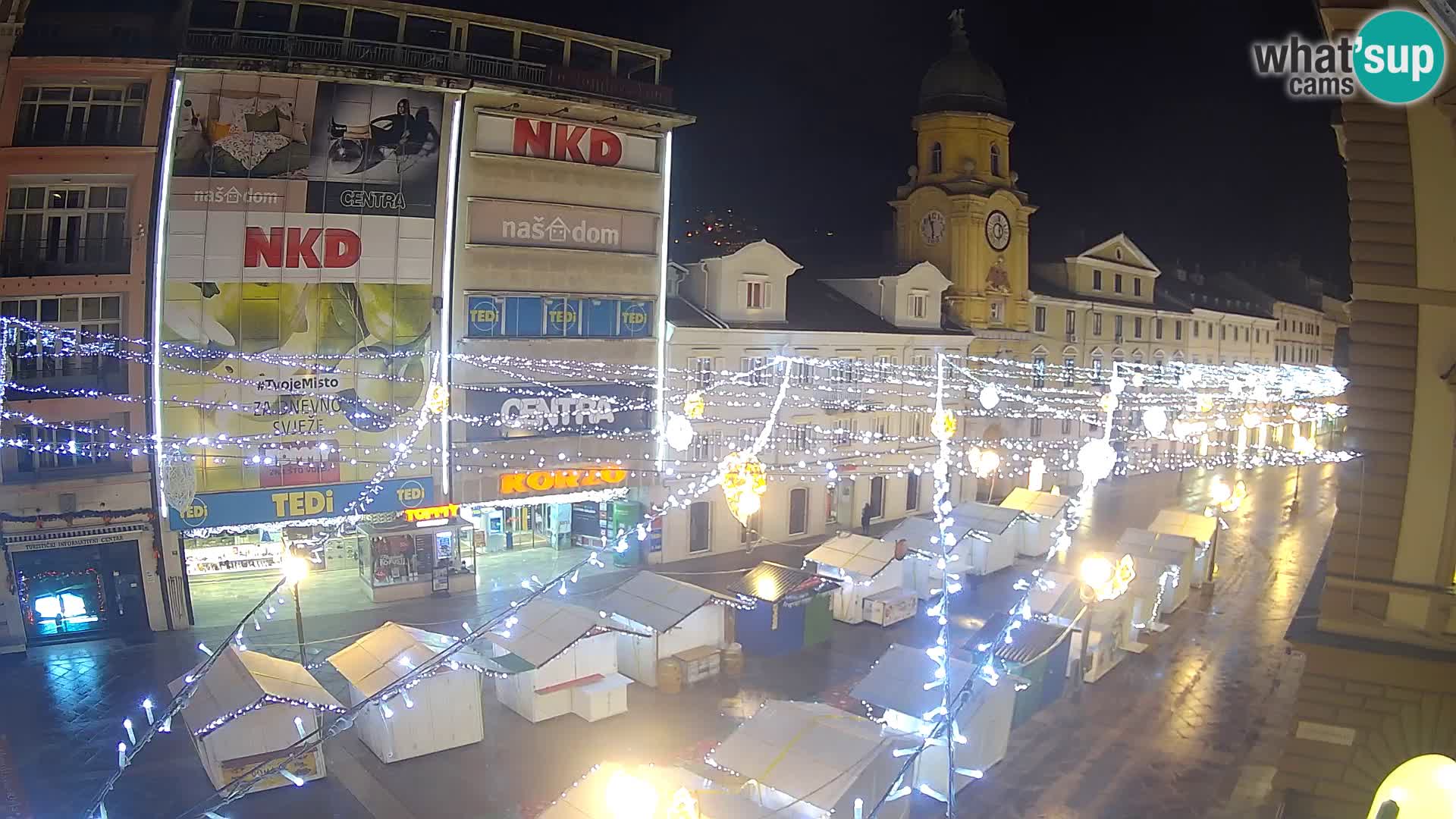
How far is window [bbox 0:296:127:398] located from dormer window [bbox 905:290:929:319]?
2282cm

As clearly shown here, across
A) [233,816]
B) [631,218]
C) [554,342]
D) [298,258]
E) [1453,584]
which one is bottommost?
[233,816]

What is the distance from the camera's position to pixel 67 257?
20391mm

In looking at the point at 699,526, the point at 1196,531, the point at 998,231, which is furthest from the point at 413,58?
the point at 1196,531

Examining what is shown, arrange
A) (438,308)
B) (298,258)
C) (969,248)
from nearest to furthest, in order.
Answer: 1. (298,258)
2. (438,308)
3. (969,248)

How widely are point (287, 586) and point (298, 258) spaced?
802 cm

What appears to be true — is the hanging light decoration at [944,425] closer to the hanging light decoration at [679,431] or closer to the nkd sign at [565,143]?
the hanging light decoration at [679,431]

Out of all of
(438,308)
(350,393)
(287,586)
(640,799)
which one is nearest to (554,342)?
(438,308)

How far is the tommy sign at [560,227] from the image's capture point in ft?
78.7

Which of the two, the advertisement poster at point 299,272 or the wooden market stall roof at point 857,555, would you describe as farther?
the wooden market stall roof at point 857,555

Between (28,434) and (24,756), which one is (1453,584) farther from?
(28,434)

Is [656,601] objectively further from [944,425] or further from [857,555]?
[944,425]

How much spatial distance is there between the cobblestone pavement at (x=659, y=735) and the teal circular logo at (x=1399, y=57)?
1000 centimetres

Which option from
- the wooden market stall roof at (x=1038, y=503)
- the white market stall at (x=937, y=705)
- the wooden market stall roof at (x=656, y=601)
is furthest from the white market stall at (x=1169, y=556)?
the wooden market stall roof at (x=656, y=601)

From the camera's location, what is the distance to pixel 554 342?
25125mm
